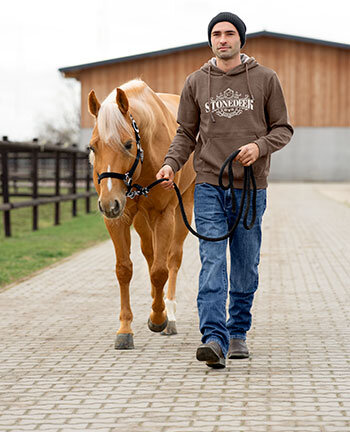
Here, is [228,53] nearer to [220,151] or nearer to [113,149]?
[220,151]

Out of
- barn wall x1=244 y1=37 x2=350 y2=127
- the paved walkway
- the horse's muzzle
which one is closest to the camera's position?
the paved walkway

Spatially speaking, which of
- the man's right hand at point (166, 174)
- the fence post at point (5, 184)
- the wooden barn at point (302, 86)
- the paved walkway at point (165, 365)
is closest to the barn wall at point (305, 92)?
the wooden barn at point (302, 86)

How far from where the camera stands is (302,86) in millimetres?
44500

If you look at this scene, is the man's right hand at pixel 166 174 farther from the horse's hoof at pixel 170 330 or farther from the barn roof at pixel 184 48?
the barn roof at pixel 184 48

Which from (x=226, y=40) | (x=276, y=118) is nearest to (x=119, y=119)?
(x=226, y=40)

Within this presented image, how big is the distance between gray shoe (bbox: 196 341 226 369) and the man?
3 centimetres

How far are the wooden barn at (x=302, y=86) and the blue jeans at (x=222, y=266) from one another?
39.7 m

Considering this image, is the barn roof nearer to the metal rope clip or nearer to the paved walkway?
the paved walkway

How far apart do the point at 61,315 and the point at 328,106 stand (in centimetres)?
3940

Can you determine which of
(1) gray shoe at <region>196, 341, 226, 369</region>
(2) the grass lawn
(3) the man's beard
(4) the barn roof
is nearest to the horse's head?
(3) the man's beard

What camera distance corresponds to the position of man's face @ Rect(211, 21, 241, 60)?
5051 millimetres

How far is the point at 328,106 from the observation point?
44.7 meters

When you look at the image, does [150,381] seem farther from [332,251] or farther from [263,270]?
[332,251]

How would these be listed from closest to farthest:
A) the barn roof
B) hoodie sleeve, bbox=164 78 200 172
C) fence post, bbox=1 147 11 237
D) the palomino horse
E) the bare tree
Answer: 1. the palomino horse
2. hoodie sleeve, bbox=164 78 200 172
3. fence post, bbox=1 147 11 237
4. the barn roof
5. the bare tree
